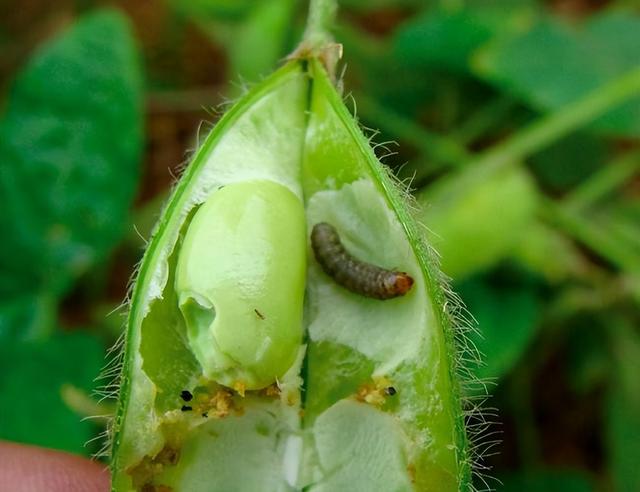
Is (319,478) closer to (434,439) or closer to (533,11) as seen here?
(434,439)

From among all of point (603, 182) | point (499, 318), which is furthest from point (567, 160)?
point (499, 318)

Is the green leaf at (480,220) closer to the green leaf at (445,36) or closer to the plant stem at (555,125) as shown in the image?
the plant stem at (555,125)

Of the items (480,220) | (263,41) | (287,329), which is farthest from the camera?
(263,41)

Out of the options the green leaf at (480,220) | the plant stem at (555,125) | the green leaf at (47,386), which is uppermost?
the plant stem at (555,125)

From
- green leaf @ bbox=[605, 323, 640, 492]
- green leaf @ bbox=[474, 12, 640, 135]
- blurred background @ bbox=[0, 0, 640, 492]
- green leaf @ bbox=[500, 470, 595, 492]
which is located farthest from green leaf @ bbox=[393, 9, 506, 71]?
green leaf @ bbox=[500, 470, 595, 492]

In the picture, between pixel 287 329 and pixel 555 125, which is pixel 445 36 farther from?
pixel 287 329

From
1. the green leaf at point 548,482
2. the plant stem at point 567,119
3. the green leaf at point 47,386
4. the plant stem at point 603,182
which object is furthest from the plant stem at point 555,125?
the green leaf at point 47,386

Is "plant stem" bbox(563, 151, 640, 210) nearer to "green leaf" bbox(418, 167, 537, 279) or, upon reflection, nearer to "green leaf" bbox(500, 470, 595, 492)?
"green leaf" bbox(418, 167, 537, 279)
